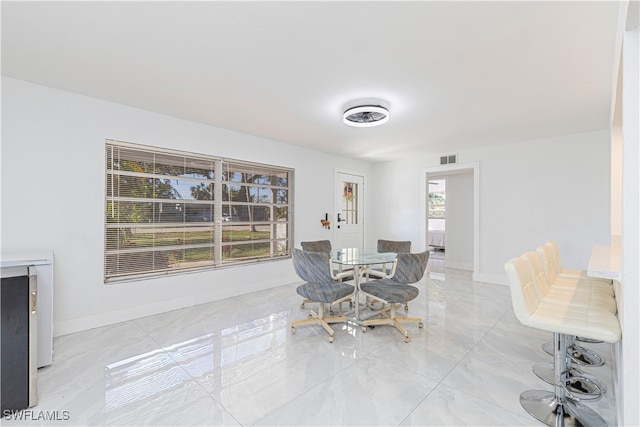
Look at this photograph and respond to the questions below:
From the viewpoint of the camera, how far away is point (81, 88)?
9.40ft

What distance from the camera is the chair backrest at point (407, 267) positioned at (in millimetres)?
2799

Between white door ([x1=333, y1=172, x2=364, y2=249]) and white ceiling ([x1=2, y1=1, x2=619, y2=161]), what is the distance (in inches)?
95.6

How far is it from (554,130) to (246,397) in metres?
5.15

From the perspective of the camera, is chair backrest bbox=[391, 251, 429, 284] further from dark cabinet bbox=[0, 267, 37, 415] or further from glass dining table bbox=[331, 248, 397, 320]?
dark cabinet bbox=[0, 267, 37, 415]

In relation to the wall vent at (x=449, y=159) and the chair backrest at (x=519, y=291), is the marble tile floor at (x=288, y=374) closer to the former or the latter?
the chair backrest at (x=519, y=291)

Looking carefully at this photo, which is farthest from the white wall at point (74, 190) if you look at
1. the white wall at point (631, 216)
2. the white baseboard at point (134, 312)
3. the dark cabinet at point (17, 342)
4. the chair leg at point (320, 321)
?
the white wall at point (631, 216)

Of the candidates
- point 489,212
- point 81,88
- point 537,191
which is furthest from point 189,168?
point 537,191

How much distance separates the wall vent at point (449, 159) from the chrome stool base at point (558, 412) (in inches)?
173

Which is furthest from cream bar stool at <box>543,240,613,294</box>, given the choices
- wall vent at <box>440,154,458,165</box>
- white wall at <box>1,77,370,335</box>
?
white wall at <box>1,77,370,335</box>

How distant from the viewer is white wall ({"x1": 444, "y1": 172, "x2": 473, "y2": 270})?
6.57 meters

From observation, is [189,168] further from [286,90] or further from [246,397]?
[246,397]

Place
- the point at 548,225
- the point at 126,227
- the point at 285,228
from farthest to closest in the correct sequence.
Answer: the point at 285,228 → the point at 548,225 → the point at 126,227

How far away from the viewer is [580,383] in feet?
6.67

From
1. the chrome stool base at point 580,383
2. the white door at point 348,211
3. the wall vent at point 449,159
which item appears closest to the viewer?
the chrome stool base at point 580,383
